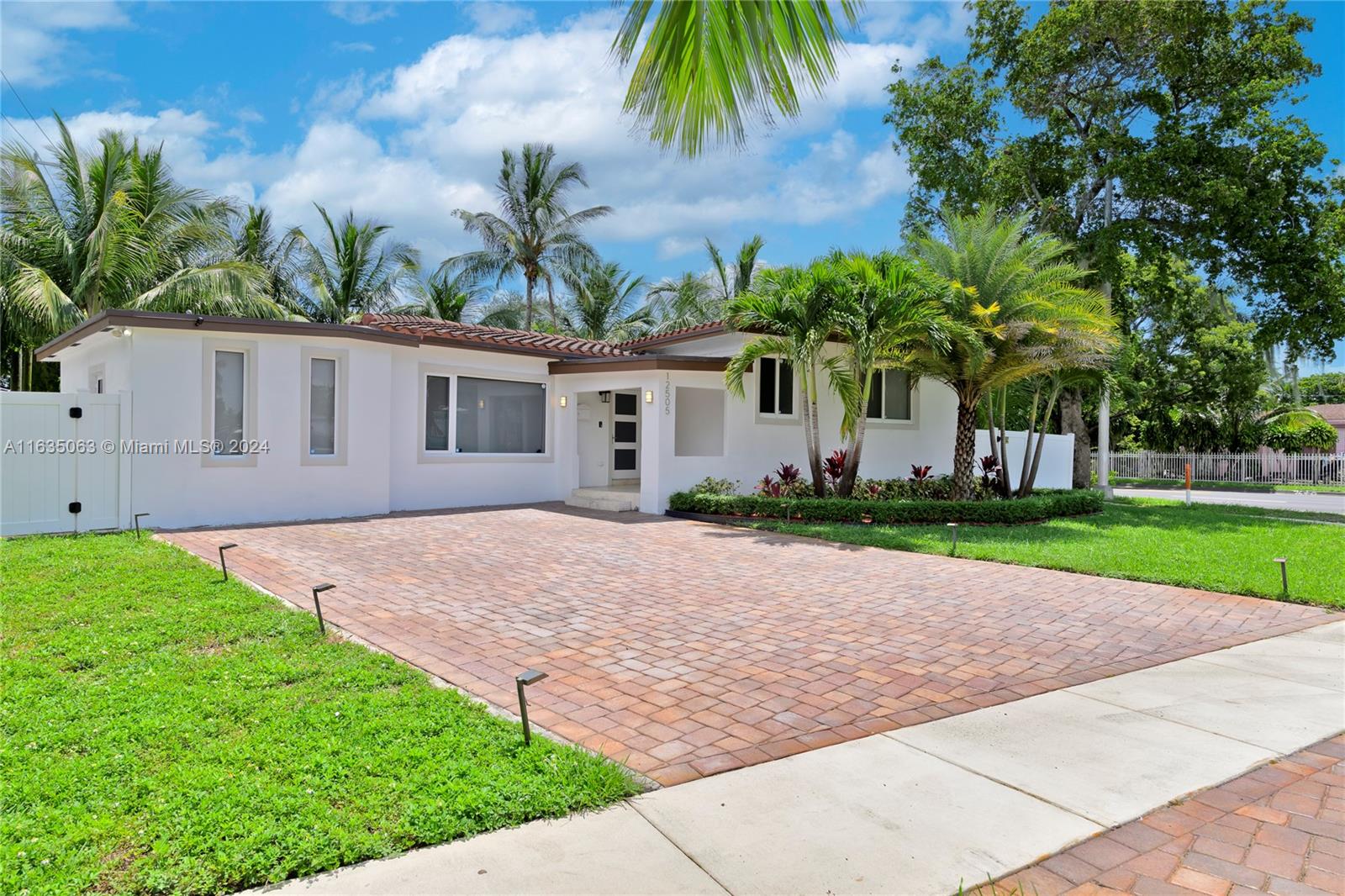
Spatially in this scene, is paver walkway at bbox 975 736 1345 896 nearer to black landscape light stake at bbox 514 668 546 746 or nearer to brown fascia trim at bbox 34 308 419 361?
black landscape light stake at bbox 514 668 546 746

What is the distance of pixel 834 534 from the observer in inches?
483

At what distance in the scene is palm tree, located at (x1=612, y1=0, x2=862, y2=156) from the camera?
2.41 meters

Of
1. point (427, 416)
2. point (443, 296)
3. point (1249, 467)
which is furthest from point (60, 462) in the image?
point (1249, 467)

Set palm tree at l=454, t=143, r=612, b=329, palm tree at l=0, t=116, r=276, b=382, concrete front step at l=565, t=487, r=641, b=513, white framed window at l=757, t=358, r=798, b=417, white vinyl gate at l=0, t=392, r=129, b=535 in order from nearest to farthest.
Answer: white vinyl gate at l=0, t=392, r=129, b=535 < concrete front step at l=565, t=487, r=641, b=513 < white framed window at l=757, t=358, r=798, b=417 < palm tree at l=0, t=116, r=276, b=382 < palm tree at l=454, t=143, r=612, b=329

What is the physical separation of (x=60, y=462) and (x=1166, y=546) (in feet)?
54.6

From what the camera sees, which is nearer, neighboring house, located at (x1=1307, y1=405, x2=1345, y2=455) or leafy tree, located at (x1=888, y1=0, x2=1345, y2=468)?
leafy tree, located at (x1=888, y1=0, x2=1345, y2=468)

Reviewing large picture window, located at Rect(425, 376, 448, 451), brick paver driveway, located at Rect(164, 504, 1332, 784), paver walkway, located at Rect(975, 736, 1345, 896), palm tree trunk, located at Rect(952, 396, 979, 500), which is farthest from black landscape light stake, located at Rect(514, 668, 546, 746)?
palm tree trunk, located at Rect(952, 396, 979, 500)

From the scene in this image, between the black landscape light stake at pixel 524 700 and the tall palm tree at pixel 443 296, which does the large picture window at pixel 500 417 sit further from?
the tall palm tree at pixel 443 296

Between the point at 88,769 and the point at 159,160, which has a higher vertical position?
the point at 159,160

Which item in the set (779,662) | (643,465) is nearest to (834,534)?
(643,465)

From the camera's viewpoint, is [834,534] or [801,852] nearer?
[801,852]

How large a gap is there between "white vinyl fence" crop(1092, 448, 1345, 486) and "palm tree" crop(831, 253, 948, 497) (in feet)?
78.9

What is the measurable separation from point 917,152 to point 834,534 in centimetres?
1480

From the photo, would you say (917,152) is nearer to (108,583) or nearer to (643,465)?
(643,465)
